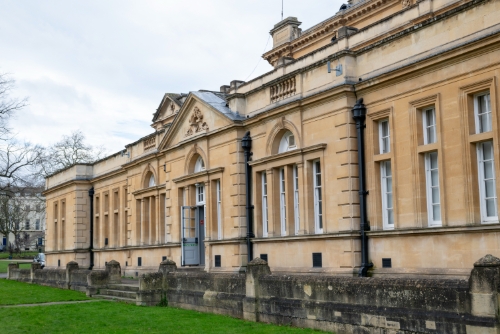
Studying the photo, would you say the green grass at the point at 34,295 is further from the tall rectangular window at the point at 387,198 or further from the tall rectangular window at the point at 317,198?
the tall rectangular window at the point at 387,198

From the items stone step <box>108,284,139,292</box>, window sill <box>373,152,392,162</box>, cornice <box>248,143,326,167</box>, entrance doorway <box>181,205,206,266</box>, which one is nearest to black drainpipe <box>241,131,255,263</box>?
cornice <box>248,143,326,167</box>

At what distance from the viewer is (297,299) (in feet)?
45.4

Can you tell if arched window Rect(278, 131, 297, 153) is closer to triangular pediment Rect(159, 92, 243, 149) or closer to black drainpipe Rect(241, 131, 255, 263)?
black drainpipe Rect(241, 131, 255, 263)

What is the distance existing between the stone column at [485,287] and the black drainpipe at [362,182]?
24.8ft

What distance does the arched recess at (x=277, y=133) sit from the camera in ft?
67.6

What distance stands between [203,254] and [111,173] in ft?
37.3

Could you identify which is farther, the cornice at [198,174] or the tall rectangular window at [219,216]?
the tall rectangular window at [219,216]

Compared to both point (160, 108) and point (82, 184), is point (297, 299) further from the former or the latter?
point (160, 108)

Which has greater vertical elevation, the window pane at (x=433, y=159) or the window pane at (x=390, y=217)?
the window pane at (x=433, y=159)

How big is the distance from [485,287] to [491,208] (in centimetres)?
534

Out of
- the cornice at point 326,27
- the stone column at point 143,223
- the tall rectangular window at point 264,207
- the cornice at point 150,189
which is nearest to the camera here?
the tall rectangular window at point 264,207

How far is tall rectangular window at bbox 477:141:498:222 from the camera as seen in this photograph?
582 inches

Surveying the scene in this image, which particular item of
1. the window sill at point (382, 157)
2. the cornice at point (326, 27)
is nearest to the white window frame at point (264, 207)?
the window sill at point (382, 157)

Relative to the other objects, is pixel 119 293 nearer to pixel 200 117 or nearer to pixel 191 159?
pixel 191 159
